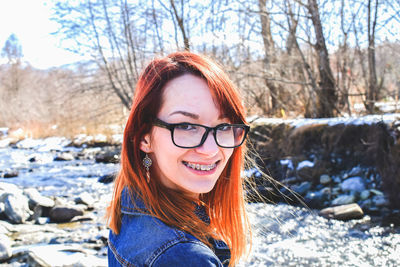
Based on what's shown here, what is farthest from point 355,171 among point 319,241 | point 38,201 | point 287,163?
point 38,201

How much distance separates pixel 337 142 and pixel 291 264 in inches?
158

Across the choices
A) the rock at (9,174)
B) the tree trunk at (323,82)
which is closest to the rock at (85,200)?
the rock at (9,174)

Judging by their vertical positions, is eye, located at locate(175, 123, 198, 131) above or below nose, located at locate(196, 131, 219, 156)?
→ above

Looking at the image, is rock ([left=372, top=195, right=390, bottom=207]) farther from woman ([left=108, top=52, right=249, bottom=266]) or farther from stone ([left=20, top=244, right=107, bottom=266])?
woman ([left=108, top=52, right=249, bottom=266])

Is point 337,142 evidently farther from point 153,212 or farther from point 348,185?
point 153,212

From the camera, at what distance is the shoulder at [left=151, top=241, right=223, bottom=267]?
32.6 inches

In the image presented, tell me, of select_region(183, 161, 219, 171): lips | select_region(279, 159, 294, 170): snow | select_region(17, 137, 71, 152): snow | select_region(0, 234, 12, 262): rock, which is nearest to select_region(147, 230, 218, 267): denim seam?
select_region(183, 161, 219, 171): lips

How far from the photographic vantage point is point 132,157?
1287 millimetres

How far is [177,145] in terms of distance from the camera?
3.74 feet

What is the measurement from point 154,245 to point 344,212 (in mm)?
5348

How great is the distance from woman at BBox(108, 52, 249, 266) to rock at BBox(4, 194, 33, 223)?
244 inches

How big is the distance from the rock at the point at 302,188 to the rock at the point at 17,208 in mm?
5282

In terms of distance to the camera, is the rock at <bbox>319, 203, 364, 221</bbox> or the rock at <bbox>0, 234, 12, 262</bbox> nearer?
the rock at <bbox>0, 234, 12, 262</bbox>

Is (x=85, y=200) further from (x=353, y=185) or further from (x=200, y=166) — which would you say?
(x=200, y=166)
